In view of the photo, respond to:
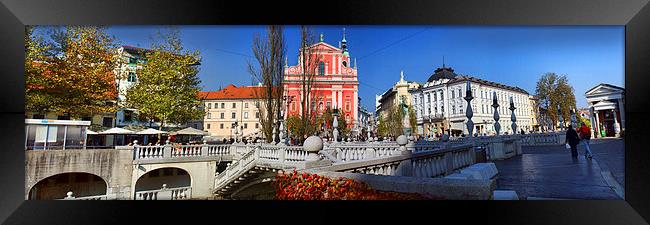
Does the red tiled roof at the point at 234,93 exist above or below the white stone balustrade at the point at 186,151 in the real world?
Result: above

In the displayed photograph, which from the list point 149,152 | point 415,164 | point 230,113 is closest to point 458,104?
point 415,164

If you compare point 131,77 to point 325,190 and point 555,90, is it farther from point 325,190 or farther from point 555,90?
point 555,90

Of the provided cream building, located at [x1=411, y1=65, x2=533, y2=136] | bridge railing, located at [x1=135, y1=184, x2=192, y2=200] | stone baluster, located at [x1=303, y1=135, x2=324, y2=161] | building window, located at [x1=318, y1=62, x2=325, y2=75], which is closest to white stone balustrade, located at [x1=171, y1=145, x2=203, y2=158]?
bridge railing, located at [x1=135, y1=184, x2=192, y2=200]

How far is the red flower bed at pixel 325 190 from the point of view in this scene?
Result: 3055 millimetres

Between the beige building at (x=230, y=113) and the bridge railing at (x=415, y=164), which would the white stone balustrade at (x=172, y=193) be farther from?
the bridge railing at (x=415, y=164)

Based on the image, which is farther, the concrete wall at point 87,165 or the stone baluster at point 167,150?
the stone baluster at point 167,150

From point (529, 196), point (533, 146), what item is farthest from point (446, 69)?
point (533, 146)

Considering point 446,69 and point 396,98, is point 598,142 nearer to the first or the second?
point 446,69

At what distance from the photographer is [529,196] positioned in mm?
3695
